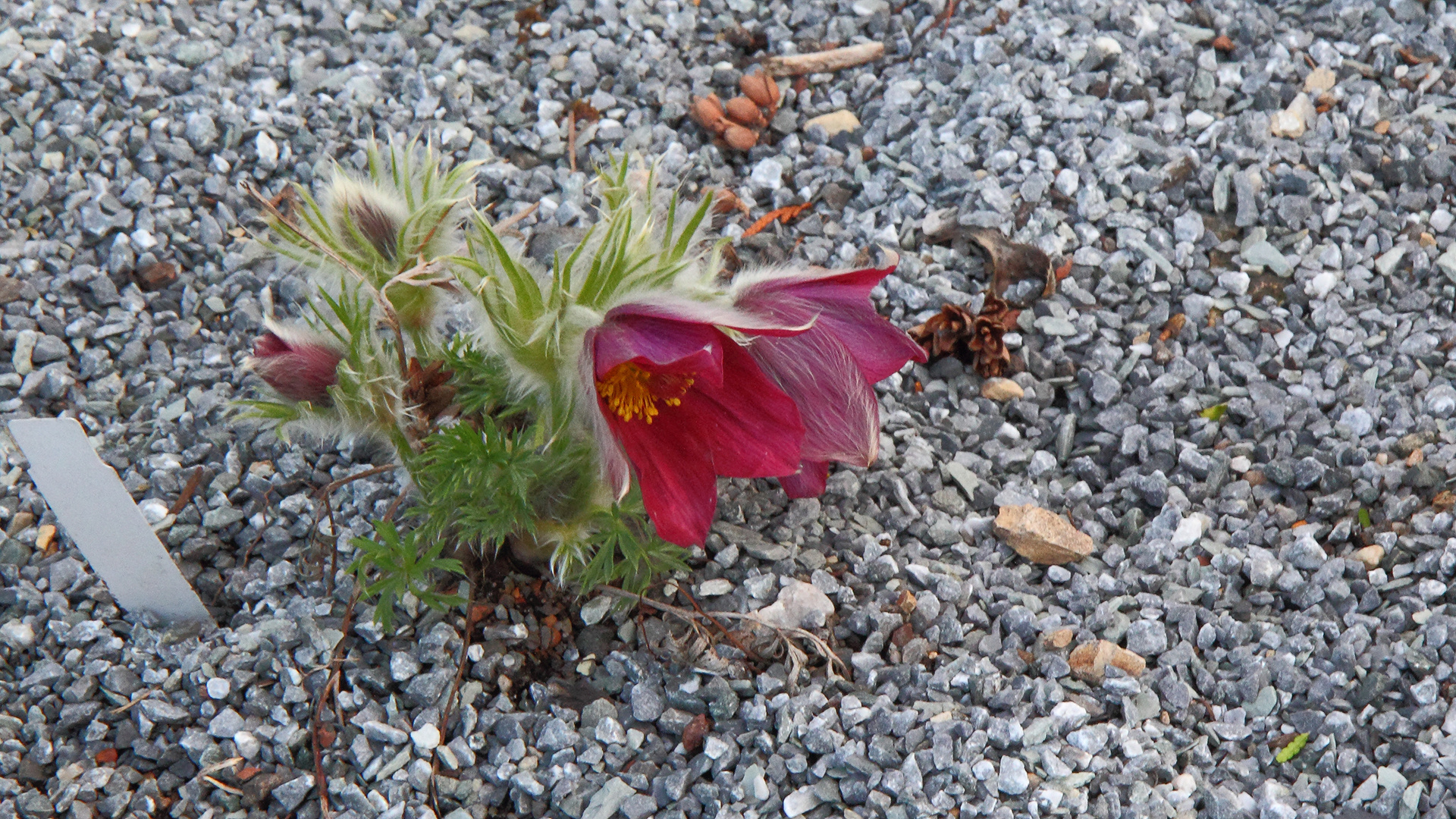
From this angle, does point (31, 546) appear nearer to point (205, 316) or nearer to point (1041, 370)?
point (205, 316)

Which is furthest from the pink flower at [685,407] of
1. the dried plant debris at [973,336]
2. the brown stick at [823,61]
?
the brown stick at [823,61]

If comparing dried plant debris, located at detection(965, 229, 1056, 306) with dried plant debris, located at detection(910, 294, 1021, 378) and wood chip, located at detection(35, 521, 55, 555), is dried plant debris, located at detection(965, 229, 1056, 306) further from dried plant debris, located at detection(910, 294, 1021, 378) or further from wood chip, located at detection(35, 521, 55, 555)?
wood chip, located at detection(35, 521, 55, 555)

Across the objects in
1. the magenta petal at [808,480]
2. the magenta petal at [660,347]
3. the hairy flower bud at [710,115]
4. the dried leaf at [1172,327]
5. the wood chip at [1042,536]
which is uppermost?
the magenta petal at [660,347]

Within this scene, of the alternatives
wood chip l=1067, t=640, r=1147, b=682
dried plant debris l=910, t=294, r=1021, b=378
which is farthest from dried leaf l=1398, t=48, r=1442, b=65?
wood chip l=1067, t=640, r=1147, b=682

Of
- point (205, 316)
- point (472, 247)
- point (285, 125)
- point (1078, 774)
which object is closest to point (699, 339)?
point (472, 247)

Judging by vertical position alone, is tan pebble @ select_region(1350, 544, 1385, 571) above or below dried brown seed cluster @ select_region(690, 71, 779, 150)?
below

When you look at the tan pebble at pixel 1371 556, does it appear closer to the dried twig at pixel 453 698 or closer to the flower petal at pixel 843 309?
the flower petal at pixel 843 309

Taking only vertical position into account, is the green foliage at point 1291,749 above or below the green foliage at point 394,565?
below
